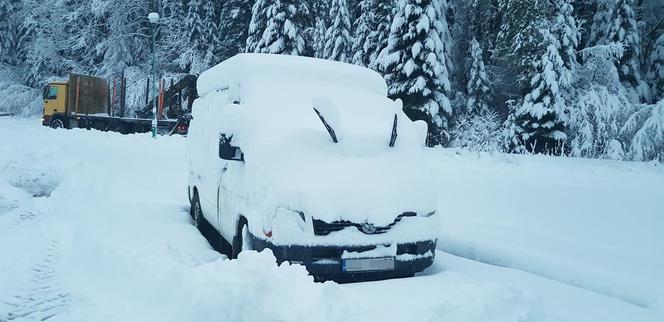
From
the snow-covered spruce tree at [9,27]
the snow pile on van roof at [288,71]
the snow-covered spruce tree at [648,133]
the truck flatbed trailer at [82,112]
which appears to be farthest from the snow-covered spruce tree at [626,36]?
the snow-covered spruce tree at [9,27]

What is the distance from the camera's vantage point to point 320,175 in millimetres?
4156

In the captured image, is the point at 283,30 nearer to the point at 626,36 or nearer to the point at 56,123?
the point at 56,123

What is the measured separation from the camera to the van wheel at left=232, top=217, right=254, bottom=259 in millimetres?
4426

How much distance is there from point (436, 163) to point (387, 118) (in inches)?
177

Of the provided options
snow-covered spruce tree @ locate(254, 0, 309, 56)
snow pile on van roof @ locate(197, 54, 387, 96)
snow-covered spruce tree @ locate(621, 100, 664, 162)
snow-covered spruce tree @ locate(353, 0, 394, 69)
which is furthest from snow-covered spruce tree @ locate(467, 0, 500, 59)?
snow pile on van roof @ locate(197, 54, 387, 96)

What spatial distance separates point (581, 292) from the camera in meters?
4.47

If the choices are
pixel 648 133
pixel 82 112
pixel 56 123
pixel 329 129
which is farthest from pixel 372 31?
pixel 329 129

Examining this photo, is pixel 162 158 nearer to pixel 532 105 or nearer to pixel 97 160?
pixel 97 160

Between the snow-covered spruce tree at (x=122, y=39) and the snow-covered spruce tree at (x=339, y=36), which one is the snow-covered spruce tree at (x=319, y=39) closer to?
the snow-covered spruce tree at (x=339, y=36)

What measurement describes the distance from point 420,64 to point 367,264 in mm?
18099

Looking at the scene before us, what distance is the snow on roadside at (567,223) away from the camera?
5.00 metres

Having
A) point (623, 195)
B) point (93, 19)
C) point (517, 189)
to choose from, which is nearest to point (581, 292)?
point (623, 195)

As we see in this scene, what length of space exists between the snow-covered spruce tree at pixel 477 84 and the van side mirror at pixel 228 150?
21392 mm

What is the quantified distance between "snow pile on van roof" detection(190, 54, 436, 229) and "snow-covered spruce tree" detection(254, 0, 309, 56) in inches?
849
